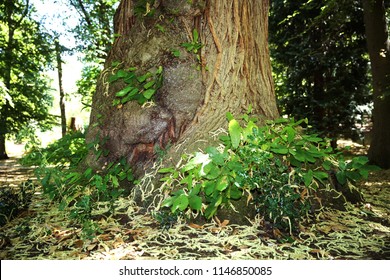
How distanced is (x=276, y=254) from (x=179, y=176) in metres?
0.94

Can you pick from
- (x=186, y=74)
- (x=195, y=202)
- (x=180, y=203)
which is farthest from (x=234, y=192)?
(x=186, y=74)

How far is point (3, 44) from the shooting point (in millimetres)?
6227

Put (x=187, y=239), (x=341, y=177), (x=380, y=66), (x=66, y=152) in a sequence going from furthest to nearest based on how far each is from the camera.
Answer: (x=380, y=66)
(x=66, y=152)
(x=341, y=177)
(x=187, y=239)

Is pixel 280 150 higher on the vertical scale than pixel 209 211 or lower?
higher

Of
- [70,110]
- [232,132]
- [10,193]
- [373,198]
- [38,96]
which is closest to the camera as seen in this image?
[232,132]

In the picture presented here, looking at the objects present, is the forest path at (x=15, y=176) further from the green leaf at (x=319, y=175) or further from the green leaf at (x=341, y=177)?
the green leaf at (x=341, y=177)

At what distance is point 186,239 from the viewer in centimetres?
227

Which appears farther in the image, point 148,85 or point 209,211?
point 148,85

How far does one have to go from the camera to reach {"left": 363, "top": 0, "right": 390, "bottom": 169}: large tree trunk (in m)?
5.98

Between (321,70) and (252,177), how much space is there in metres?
6.99

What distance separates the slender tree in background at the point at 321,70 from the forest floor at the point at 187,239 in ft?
20.0

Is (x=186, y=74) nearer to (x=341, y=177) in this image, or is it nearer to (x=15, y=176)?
(x=341, y=177)
